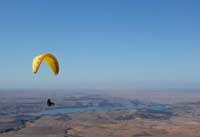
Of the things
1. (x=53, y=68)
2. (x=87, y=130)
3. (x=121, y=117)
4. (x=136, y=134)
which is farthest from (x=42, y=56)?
(x=121, y=117)

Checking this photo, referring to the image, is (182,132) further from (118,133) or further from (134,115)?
(134,115)

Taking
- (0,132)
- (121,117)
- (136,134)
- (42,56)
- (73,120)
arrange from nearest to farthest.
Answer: (42,56) → (136,134) → (0,132) → (73,120) → (121,117)

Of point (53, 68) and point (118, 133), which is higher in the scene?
point (53, 68)

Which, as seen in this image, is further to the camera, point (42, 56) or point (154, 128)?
point (154, 128)

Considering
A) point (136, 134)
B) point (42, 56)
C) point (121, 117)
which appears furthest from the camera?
point (121, 117)
